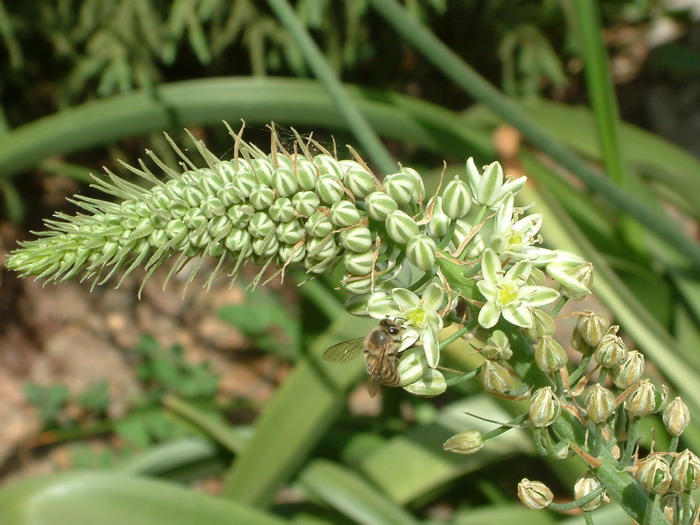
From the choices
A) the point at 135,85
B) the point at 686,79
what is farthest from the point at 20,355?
the point at 686,79

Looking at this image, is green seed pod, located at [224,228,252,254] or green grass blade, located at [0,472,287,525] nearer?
green seed pod, located at [224,228,252,254]

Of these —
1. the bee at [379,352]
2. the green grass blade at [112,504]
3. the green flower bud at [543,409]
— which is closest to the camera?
the green flower bud at [543,409]

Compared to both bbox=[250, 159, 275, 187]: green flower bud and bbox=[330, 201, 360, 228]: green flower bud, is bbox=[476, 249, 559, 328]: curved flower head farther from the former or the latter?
bbox=[250, 159, 275, 187]: green flower bud

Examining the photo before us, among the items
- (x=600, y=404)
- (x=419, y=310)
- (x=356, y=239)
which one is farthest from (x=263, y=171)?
(x=600, y=404)

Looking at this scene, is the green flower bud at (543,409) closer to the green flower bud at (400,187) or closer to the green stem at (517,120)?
the green flower bud at (400,187)

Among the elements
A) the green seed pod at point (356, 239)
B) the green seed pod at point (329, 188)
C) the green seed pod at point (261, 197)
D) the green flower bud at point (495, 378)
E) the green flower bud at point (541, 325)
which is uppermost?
the green seed pod at point (261, 197)

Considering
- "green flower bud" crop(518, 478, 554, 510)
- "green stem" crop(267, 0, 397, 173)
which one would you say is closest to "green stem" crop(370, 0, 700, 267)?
"green stem" crop(267, 0, 397, 173)

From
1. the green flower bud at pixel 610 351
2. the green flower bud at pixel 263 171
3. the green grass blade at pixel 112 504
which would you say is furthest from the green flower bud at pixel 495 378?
the green grass blade at pixel 112 504
